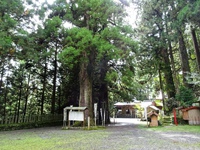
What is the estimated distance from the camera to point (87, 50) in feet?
29.9

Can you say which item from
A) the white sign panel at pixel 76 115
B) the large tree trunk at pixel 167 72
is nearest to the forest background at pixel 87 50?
the large tree trunk at pixel 167 72

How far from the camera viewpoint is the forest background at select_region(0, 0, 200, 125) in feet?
27.1

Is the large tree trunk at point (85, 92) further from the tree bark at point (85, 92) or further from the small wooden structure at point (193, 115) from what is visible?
the small wooden structure at point (193, 115)

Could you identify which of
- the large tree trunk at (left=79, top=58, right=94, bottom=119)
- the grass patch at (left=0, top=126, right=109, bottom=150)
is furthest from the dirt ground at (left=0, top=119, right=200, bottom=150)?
the large tree trunk at (left=79, top=58, right=94, bottom=119)

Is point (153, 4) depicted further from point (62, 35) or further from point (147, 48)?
point (62, 35)

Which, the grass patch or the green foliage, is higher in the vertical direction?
the green foliage

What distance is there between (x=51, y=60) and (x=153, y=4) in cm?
820

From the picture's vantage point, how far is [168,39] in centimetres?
1096

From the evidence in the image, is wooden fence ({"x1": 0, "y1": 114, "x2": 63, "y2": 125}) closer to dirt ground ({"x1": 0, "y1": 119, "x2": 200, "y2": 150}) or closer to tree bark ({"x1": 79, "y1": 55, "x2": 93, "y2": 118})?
tree bark ({"x1": 79, "y1": 55, "x2": 93, "y2": 118})

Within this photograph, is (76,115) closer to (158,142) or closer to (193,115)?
(158,142)

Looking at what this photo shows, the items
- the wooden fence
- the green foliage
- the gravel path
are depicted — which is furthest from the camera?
the green foliage

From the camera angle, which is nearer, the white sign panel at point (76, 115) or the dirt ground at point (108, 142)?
the dirt ground at point (108, 142)

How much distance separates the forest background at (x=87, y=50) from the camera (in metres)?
8.25

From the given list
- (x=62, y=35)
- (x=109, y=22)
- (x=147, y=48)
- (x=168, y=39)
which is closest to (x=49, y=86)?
(x=62, y=35)
